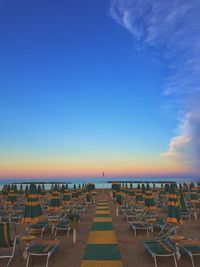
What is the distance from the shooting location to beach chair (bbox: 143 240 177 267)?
20.3 ft

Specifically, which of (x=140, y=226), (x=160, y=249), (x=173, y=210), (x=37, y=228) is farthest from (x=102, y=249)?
(x=37, y=228)

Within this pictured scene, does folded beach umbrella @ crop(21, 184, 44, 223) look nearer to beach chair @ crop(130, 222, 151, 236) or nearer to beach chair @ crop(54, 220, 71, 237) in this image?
beach chair @ crop(54, 220, 71, 237)

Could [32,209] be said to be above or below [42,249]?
above

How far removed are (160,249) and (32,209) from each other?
161 inches

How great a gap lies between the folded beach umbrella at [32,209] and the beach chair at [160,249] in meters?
3.54

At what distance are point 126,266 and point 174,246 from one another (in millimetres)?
1474

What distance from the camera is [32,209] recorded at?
805cm

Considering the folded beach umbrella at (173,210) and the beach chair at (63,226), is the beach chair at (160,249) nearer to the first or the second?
the folded beach umbrella at (173,210)

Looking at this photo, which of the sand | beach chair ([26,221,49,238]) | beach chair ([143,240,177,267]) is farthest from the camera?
beach chair ([26,221,49,238])

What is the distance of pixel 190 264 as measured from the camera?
254 inches

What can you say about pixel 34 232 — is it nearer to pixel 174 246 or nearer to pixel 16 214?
pixel 16 214

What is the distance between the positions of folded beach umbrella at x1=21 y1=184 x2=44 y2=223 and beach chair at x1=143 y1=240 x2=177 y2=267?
3542 mm

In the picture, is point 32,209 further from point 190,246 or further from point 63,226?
point 190,246

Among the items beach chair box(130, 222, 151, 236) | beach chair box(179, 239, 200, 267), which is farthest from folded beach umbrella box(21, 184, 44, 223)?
beach chair box(179, 239, 200, 267)
